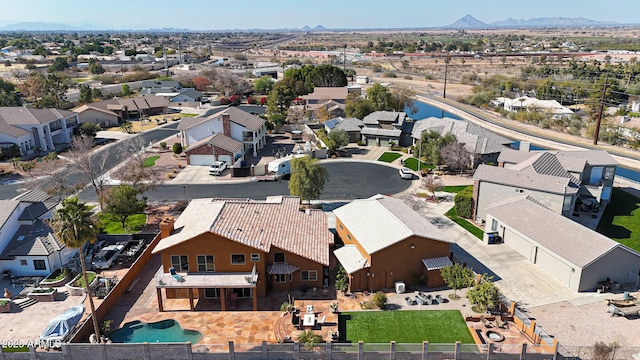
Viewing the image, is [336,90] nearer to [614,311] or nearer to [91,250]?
[91,250]

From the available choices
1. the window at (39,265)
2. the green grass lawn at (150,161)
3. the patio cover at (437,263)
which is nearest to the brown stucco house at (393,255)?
the patio cover at (437,263)

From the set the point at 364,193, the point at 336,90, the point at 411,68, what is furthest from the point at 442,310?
the point at 411,68

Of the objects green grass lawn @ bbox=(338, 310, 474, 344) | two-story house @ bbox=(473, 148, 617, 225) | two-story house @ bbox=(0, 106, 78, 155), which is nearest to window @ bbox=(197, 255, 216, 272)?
green grass lawn @ bbox=(338, 310, 474, 344)

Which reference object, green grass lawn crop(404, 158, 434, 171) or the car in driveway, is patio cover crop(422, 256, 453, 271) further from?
green grass lawn crop(404, 158, 434, 171)

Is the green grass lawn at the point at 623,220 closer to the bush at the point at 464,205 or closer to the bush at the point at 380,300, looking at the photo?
the bush at the point at 464,205

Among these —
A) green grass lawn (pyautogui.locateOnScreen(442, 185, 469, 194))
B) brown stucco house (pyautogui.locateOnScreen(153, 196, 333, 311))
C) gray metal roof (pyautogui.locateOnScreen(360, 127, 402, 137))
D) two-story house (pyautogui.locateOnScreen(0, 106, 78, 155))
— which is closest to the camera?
brown stucco house (pyautogui.locateOnScreen(153, 196, 333, 311))

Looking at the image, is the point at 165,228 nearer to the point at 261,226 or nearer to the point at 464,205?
the point at 261,226
